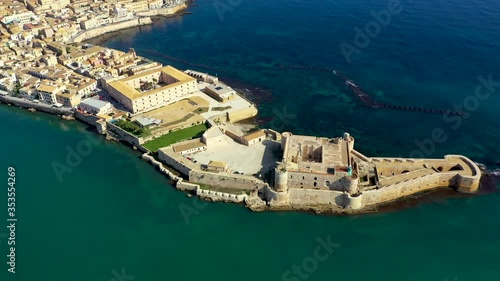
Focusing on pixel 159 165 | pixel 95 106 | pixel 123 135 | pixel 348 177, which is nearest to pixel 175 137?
pixel 159 165

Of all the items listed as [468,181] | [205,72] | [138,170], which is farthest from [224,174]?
[205,72]

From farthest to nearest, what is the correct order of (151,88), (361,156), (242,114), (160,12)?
(160,12), (151,88), (242,114), (361,156)

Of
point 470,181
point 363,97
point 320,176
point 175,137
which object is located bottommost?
point 175,137

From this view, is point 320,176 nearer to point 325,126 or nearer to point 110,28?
point 325,126

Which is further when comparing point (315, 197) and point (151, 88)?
point (151, 88)

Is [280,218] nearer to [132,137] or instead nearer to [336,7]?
[132,137]

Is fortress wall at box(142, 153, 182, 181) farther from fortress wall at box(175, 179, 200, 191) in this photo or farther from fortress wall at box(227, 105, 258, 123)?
fortress wall at box(227, 105, 258, 123)

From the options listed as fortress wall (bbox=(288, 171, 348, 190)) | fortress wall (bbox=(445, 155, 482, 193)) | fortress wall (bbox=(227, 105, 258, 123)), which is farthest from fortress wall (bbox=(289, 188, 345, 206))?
fortress wall (bbox=(227, 105, 258, 123))
